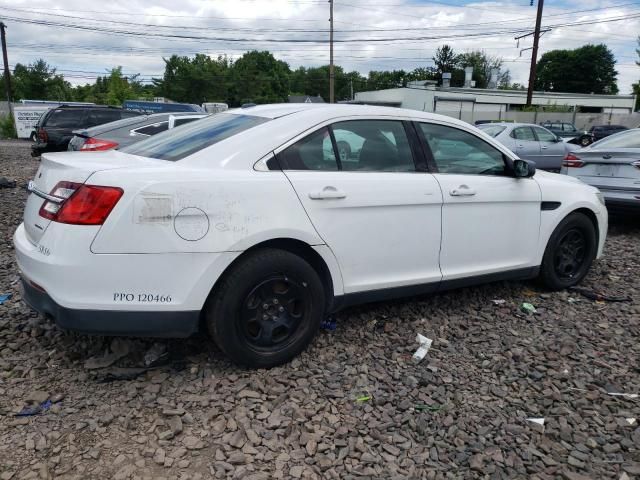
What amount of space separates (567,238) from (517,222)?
0.86 metres

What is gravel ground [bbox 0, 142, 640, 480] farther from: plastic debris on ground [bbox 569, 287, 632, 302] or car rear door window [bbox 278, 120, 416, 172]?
car rear door window [bbox 278, 120, 416, 172]

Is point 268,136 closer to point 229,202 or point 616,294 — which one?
point 229,202

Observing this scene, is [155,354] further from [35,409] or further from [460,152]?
[460,152]

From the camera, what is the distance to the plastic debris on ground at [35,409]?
2.71 meters

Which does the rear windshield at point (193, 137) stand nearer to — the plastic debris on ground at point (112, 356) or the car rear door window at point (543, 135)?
the plastic debris on ground at point (112, 356)

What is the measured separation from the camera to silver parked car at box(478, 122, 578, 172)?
14109mm

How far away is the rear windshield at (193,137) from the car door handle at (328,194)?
2.02 feet

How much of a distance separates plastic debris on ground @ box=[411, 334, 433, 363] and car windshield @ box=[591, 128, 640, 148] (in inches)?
206

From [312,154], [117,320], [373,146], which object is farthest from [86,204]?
[373,146]

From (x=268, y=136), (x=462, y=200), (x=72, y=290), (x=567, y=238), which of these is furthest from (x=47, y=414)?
(x=567, y=238)

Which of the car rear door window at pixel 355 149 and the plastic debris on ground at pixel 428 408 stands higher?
the car rear door window at pixel 355 149

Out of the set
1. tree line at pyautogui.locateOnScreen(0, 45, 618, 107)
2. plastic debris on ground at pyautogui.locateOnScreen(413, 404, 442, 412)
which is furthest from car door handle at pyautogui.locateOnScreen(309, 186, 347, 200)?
tree line at pyautogui.locateOnScreen(0, 45, 618, 107)

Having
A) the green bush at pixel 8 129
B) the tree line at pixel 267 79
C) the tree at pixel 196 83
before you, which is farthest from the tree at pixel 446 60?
the green bush at pixel 8 129

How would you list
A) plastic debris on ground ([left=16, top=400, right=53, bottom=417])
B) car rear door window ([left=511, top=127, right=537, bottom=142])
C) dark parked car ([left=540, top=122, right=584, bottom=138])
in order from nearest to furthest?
plastic debris on ground ([left=16, top=400, right=53, bottom=417])
car rear door window ([left=511, top=127, right=537, bottom=142])
dark parked car ([left=540, top=122, right=584, bottom=138])
